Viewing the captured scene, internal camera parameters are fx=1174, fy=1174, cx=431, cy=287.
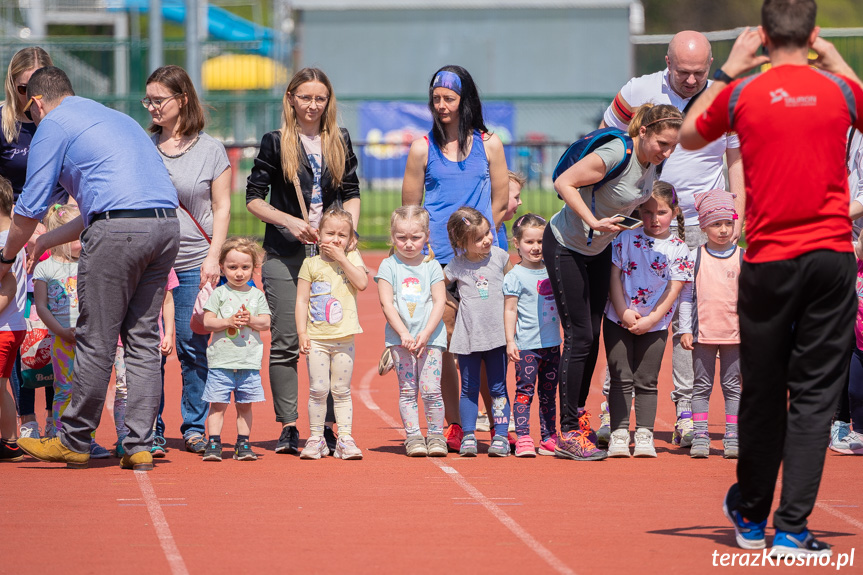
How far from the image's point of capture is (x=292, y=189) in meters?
7.11

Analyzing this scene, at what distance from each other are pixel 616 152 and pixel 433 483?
6.78ft

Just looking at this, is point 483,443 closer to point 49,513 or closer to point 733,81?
point 49,513

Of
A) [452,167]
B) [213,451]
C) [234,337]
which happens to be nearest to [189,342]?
[234,337]

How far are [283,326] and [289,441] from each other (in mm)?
723

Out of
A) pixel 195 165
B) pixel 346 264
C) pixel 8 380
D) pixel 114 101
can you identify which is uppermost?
pixel 114 101

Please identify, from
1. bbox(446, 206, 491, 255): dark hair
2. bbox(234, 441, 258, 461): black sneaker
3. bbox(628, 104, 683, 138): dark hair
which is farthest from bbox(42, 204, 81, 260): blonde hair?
bbox(628, 104, 683, 138): dark hair

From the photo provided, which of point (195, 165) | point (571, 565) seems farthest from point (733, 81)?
point (195, 165)

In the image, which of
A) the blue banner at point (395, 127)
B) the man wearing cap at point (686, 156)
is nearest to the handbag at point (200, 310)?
the man wearing cap at point (686, 156)

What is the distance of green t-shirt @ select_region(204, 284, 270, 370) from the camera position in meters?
6.91

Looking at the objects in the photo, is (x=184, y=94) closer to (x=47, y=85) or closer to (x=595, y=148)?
(x=47, y=85)

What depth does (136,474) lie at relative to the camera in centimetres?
653

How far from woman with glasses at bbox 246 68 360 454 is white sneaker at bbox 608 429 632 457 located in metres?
1.71

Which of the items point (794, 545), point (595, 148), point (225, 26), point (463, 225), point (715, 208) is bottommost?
point (794, 545)

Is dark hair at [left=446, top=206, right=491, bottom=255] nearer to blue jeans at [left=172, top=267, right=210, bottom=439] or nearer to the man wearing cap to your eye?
the man wearing cap
